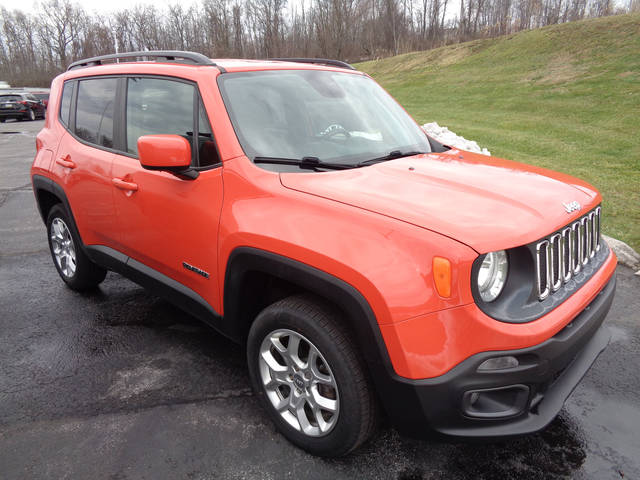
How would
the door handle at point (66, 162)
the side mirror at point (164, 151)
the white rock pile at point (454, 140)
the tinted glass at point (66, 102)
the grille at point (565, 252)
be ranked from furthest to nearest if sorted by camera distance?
1. the white rock pile at point (454, 140)
2. the tinted glass at point (66, 102)
3. the door handle at point (66, 162)
4. the side mirror at point (164, 151)
5. the grille at point (565, 252)

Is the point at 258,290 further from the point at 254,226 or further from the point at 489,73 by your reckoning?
the point at 489,73

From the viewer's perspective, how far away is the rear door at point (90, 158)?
3.55 m

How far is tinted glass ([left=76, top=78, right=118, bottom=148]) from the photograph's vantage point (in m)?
3.59

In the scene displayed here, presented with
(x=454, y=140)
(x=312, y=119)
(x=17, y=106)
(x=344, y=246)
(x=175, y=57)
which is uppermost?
(x=175, y=57)

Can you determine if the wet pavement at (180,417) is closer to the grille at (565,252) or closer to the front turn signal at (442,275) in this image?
the front turn signal at (442,275)

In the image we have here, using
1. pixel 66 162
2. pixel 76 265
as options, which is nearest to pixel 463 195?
pixel 66 162

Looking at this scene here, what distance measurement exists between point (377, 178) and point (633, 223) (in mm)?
5450

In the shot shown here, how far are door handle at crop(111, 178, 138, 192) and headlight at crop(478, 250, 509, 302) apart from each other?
2229 mm

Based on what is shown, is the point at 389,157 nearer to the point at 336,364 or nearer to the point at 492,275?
the point at 492,275

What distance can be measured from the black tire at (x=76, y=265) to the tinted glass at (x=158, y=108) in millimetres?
1252

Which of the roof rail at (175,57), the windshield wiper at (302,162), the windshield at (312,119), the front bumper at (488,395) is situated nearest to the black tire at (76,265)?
the roof rail at (175,57)

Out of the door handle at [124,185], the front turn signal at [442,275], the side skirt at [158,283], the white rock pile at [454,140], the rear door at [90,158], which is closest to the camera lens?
the front turn signal at [442,275]

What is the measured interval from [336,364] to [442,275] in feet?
2.07

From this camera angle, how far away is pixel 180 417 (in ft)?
9.32
